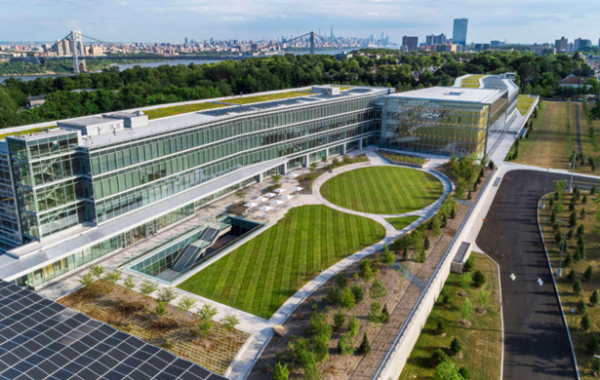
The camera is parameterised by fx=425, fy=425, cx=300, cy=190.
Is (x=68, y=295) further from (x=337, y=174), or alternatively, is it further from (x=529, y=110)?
(x=529, y=110)

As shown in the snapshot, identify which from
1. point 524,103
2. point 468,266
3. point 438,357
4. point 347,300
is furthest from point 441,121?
point 524,103

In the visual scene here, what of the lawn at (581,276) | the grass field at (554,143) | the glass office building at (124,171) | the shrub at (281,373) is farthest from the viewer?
the grass field at (554,143)

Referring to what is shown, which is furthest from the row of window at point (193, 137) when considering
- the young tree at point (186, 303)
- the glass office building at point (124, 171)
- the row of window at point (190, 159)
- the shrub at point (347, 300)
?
the shrub at point (347, 300)

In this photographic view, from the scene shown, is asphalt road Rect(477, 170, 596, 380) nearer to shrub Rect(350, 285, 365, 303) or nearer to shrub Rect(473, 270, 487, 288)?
shrub Rect(473, 270, 487, 288)

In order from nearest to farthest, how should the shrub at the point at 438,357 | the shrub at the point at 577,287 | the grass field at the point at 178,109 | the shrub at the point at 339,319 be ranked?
1. the shrub at the point at 438,357
2. the shrub at the point at 339,319
3. the shrub at the point at 577,287
4. the grass field at the point at 178,109

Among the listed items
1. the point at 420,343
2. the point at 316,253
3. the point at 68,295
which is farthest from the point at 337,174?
the point at 68,295

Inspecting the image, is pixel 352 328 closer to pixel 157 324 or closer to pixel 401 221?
pixel 157 324

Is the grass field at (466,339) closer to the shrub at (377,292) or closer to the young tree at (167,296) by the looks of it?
the shrub at (377,292)
